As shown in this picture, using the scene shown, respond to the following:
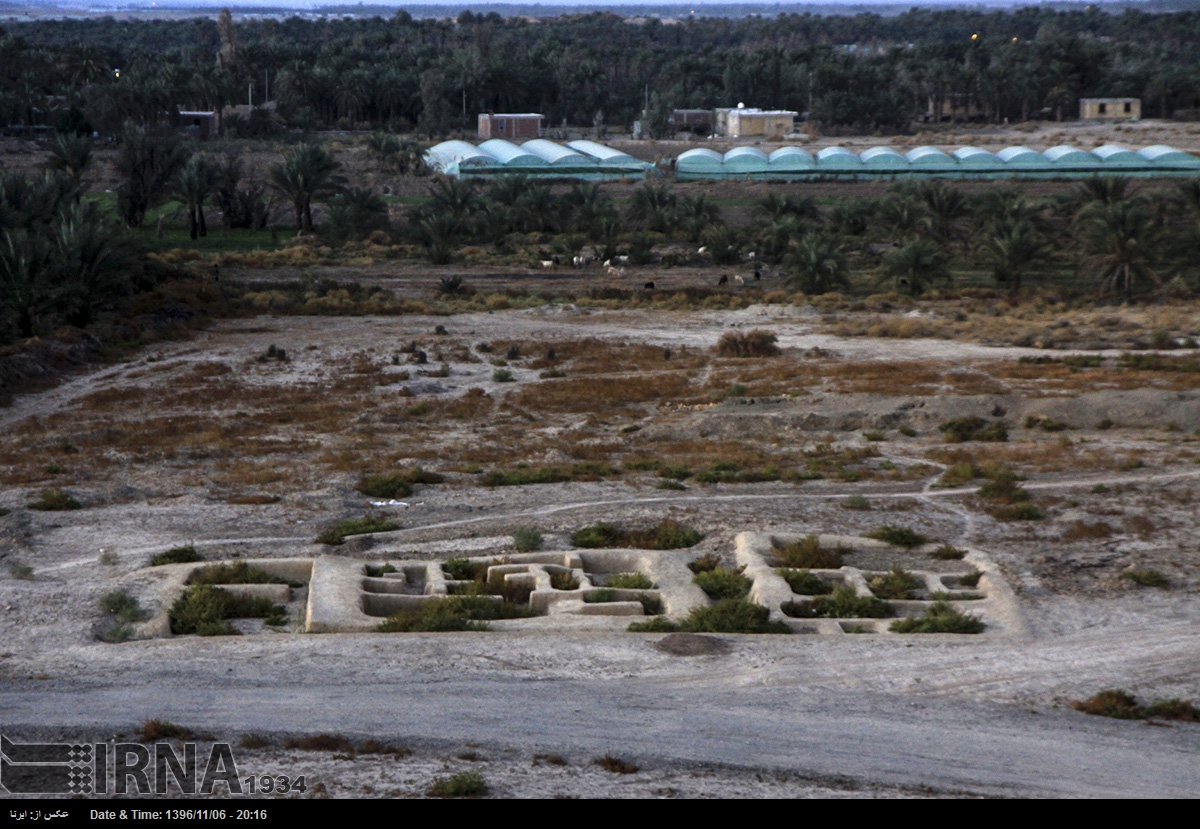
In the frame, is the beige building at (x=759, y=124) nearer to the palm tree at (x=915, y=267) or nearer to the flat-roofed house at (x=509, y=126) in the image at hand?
the flat-roofed house at (x=509, y=126)

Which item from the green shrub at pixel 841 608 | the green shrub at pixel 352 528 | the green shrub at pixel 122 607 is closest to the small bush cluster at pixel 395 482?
the green shrub at pixel 352 528

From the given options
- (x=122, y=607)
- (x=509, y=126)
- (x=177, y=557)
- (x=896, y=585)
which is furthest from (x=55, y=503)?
(x=509, y=126)

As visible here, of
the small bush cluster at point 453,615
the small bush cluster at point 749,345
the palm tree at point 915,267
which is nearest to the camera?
the small bush cluster at point 453,615

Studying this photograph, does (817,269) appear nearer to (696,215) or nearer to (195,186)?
(696,215)

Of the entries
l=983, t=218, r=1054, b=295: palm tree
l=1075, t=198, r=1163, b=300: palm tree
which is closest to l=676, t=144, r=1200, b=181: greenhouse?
l=983, t=218, r=1054, b=295: palm tree

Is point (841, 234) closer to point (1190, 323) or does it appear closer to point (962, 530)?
point (1190, 323)
